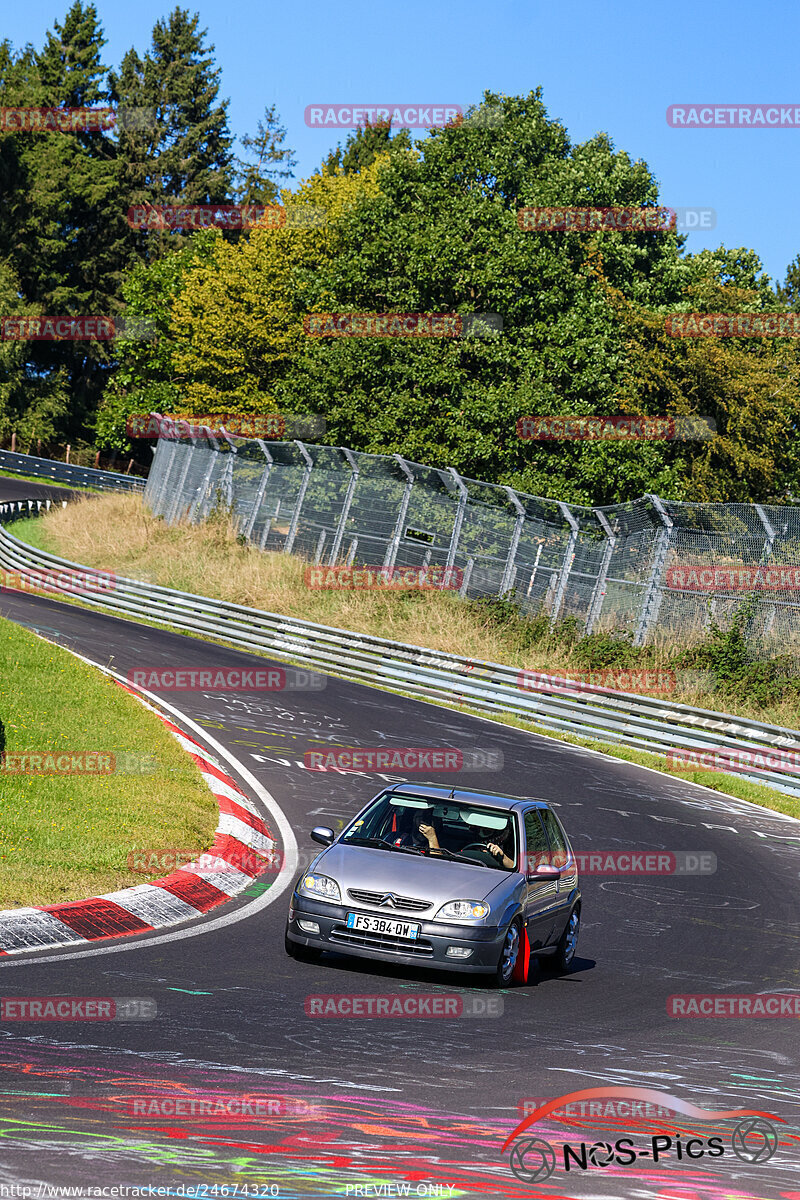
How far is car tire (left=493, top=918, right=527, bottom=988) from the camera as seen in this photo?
9039 mm

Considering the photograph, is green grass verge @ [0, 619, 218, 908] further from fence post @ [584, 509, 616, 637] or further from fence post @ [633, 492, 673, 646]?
fence post @ [584, 509, 616, 637]

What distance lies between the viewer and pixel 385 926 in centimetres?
891

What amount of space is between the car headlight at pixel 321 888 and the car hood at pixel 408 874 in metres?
0.04

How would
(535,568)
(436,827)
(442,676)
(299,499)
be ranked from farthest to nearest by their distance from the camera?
(299,499) < (535,568) < (442,676) < (436,827)

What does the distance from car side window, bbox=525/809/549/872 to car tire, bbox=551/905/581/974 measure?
52 centimetres

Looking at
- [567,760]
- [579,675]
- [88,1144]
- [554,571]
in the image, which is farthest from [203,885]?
[554,571]

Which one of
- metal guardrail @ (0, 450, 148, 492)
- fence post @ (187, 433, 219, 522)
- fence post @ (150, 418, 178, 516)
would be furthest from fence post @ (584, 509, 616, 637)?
metal guardrail @ (0, 450, 148, 492)

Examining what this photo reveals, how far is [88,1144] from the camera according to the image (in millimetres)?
4871

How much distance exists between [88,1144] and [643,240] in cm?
4667

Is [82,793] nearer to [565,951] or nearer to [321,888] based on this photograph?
[321,888]

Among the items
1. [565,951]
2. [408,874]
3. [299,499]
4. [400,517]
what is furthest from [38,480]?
[408,874]

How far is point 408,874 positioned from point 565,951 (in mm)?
1700

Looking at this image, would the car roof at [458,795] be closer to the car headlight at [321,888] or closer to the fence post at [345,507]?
the car headlight at [321,888]

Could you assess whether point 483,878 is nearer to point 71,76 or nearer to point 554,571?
point 554,571
